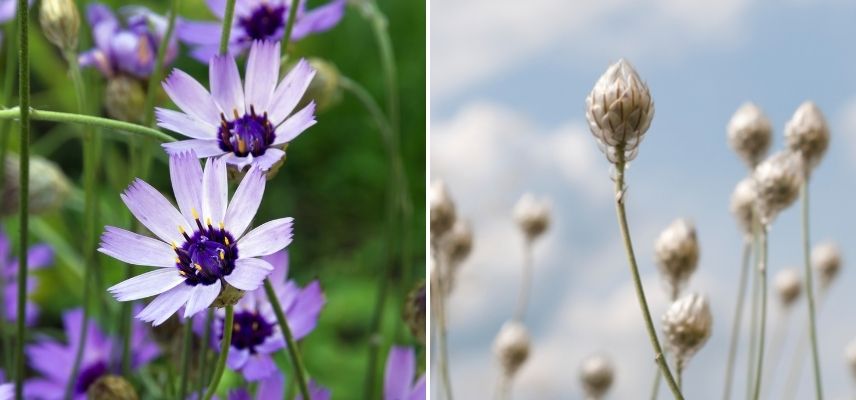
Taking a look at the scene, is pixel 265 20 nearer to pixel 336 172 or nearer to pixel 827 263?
pixel 827 263

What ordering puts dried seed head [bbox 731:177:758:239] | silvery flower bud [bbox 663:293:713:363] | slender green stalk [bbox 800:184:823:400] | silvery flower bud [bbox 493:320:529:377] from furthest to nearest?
silvery flower bud [bbox 493:320:529:377] < dried seed head [bbox 731:177:758:239] < slender green stalk [bbox 800:184:823:400] < silvery flower bud [bbox 663:293:713:363]

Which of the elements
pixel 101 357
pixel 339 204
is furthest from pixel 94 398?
pixel 339 204

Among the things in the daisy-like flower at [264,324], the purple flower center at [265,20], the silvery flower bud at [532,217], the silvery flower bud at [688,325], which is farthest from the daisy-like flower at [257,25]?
the silvery flower bud at [532,217]

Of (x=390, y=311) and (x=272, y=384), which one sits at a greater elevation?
(x=390, y=311)

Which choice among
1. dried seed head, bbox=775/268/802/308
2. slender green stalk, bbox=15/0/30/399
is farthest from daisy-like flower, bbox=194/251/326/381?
dried seed head, bbox=775/268/802/308

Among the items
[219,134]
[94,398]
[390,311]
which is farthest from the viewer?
[390,311]

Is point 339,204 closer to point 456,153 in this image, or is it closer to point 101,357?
point 456,153

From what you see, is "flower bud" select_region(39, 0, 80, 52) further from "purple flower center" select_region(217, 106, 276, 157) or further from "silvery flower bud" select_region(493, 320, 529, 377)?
"silvery flower bud" select_region(493, 320, 529, 377)
